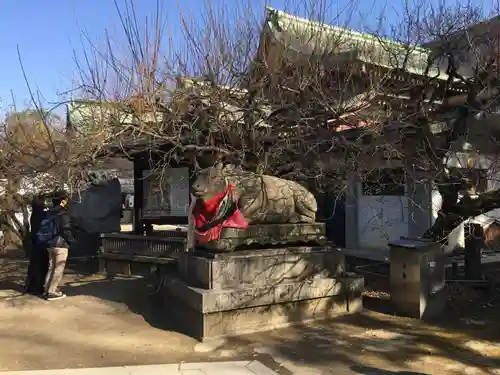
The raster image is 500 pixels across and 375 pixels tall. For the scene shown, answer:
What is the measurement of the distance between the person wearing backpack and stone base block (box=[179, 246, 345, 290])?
2.16 meters

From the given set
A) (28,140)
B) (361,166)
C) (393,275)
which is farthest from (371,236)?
(28,140)

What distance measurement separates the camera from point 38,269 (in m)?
8.02

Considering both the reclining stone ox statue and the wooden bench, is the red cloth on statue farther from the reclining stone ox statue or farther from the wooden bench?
the wooden bench

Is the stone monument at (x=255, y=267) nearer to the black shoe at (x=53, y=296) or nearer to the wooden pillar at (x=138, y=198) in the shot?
the black shoe at (x=53, y=296)

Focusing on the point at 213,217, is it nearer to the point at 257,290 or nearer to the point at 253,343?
the point at 257,290

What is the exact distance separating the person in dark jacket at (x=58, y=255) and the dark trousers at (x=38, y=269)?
0.31m

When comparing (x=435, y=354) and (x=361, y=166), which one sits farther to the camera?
(x=361, y=166)

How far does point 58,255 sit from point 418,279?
5291 mm

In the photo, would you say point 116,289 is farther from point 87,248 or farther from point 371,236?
point 371,236

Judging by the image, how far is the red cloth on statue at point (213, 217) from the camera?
6.16m

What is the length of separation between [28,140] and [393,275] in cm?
692

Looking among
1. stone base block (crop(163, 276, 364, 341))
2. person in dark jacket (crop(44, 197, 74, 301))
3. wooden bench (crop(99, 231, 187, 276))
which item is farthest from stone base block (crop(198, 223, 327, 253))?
wooden bench (crop(99, 231, 187, 276))

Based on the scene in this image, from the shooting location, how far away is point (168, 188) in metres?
10.5

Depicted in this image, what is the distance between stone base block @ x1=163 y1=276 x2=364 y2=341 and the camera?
574 cm
